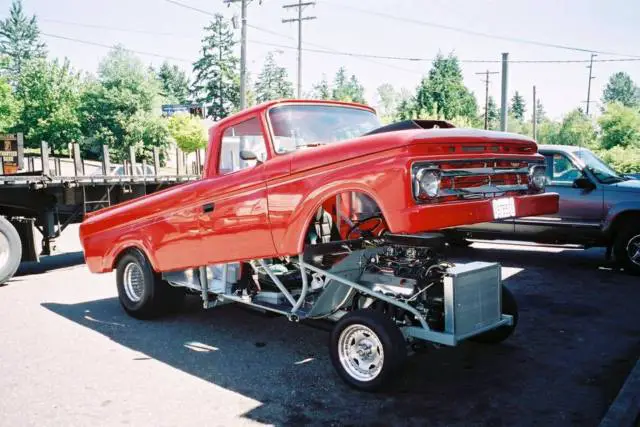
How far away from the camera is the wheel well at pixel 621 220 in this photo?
28.7ft

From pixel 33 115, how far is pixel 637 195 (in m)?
51.2

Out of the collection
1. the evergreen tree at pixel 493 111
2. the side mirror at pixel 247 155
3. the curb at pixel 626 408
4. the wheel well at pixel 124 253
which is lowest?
the curb at pixel 626 408

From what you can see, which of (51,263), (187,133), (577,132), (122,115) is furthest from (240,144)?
(577,132)

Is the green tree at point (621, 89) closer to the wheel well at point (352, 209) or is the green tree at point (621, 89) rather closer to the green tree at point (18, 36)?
the green tree at point (18, 36)

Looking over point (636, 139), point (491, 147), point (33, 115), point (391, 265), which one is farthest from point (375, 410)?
point (636, 139)

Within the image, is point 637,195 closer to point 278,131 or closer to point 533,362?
point 533,362

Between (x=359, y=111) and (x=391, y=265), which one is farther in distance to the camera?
(x=359, y=111)

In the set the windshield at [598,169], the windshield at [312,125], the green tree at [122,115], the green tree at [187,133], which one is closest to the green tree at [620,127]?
the green tree at [187,133]

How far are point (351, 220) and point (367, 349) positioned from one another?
1.30 meters

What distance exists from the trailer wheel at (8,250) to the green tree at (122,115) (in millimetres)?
47069

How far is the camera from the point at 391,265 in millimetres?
4883

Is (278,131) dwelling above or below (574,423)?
above

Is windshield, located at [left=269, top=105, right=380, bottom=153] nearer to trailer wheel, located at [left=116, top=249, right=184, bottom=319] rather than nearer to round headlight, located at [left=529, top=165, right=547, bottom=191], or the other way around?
round headlight, located at [left=529, top=165, right=547, bottom=191]

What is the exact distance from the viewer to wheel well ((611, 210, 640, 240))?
875 centimetres
